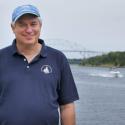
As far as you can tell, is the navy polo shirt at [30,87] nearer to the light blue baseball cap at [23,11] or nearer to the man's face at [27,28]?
the man's face at [27,28]

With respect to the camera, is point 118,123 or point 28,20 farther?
point 118,123

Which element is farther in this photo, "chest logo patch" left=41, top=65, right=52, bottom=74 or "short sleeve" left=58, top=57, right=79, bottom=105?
"short sleeve" left=58, top=57, right=79, bottom=105

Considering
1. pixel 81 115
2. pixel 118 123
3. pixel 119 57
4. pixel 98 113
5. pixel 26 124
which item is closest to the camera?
pixel 26 124

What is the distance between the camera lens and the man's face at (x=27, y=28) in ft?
14.4

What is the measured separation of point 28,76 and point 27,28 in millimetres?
369

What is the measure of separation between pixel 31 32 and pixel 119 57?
131m

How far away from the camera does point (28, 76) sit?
4434mm

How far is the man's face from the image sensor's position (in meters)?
4.40

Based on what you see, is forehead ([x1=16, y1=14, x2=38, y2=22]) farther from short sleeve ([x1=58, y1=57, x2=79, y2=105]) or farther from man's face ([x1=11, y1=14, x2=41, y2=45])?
short sleeve ([x1=58, y1=57, x2=79, y2=105])

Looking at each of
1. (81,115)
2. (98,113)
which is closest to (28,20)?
(81,115)

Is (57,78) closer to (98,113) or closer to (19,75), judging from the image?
(19,75)

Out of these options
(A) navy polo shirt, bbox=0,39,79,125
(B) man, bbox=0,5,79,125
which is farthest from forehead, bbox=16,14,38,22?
(A) navy polo shirt, bbox=0,39,79,125

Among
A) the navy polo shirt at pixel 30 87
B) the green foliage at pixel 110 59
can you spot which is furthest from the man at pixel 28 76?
the green foliage at pixel 110 59

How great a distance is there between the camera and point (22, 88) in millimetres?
4402
